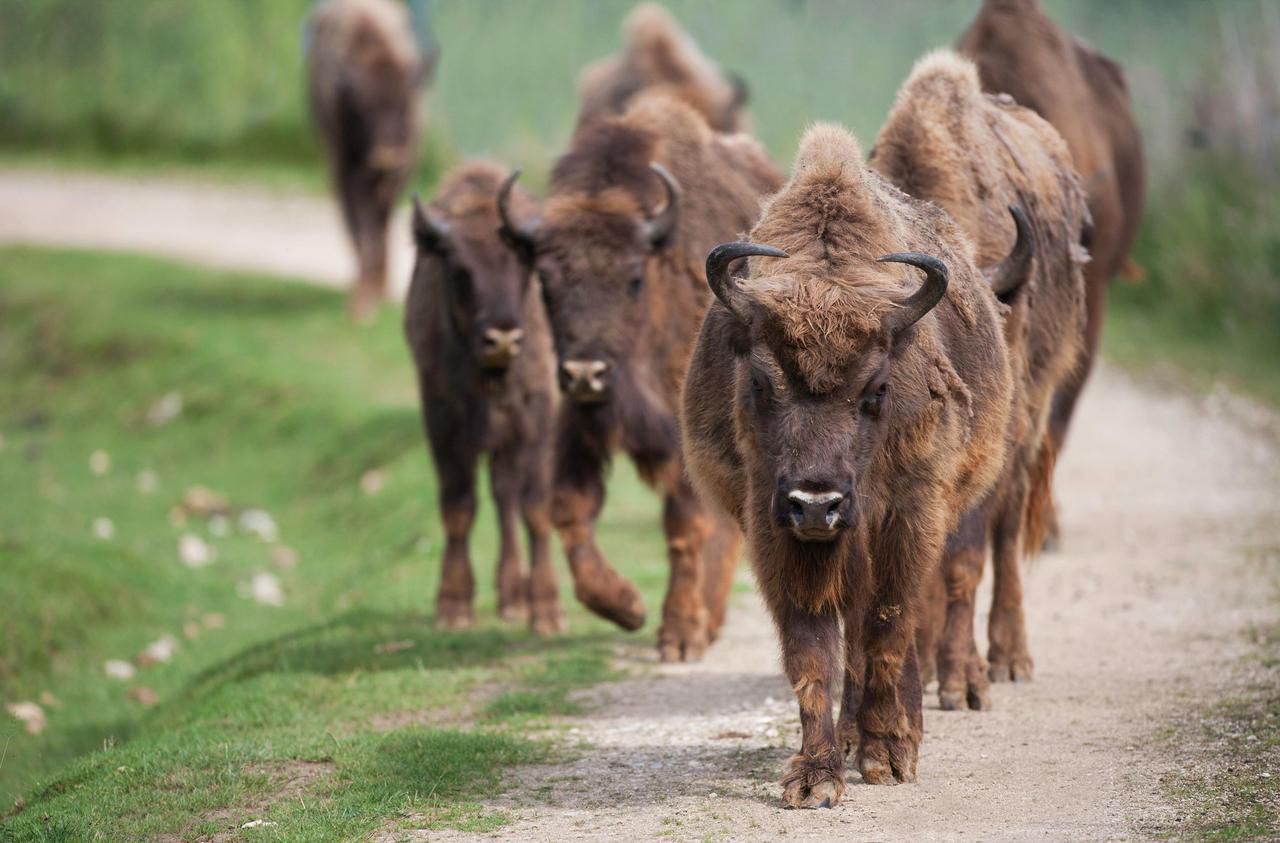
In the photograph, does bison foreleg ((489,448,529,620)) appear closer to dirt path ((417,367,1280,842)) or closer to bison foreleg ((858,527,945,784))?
dirt path ((417,367,1280,842))

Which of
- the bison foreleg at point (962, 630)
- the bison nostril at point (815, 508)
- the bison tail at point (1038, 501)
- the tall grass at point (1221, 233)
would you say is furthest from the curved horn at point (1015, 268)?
the tall grass at point (1221, 233)

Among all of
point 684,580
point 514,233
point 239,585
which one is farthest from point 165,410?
point 684,580

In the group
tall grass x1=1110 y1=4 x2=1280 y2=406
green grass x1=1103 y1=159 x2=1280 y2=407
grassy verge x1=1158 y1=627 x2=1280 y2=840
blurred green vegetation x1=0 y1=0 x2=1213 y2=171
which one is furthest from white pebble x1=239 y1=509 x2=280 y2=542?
blurred green vegetation x1=0 y1=0 x2=1213 y2=171

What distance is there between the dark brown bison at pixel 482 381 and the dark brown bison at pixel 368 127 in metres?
9.19

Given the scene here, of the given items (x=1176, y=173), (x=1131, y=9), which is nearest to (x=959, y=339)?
(x=1176, y=173)

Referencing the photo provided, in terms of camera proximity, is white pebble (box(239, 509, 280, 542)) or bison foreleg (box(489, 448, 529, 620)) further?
white pebble (box(239, 509, 280, 542))

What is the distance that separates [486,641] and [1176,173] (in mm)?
12893

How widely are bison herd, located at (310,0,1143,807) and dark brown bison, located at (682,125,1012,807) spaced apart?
10 mm

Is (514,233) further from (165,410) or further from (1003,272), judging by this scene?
(165,410)

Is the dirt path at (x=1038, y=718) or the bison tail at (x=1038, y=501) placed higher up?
the bison tail at (x=1038, y=501)

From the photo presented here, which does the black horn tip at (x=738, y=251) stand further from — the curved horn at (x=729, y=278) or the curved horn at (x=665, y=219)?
the curved horn at (x=665, y=219)

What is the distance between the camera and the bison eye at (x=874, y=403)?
5.94 m

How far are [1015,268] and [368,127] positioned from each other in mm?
13482

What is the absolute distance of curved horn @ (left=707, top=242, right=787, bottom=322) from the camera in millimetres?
6035
